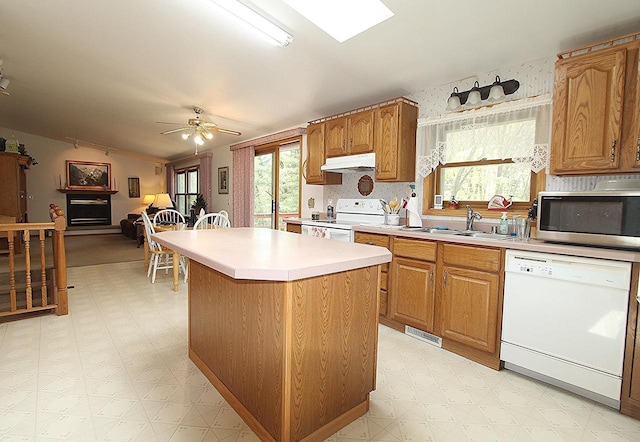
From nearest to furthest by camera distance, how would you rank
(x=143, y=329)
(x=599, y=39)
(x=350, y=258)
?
(x=350, y=258), (x=599, y=39), (x=143, y=329)

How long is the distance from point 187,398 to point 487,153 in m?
2.93

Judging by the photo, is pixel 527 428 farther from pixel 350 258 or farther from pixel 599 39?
pixel 599 39

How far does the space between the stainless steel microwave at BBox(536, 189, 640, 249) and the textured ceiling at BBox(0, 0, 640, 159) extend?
1.10 meters

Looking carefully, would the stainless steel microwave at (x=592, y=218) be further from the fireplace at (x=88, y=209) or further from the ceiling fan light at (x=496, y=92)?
the fireplace at (x=88, y=209)

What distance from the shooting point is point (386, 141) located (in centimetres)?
312

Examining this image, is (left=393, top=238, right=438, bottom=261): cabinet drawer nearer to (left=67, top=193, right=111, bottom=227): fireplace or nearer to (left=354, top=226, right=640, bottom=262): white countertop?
(left=354, top=226, right=640, bottom=262): white countertop

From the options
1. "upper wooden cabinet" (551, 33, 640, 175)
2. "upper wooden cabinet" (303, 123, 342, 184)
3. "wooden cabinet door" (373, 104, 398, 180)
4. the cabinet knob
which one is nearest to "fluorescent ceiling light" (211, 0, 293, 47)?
"wooden cabinet door" (373, 104, 398, 180)

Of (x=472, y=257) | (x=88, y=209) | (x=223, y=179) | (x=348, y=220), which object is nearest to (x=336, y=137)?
(x=348, y=220)

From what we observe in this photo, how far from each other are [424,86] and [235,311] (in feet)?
8.96

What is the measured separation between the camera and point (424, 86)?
306cm

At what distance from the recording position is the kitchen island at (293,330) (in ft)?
4.31

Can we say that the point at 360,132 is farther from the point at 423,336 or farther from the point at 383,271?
the point at 423,336

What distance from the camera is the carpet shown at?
4.28m

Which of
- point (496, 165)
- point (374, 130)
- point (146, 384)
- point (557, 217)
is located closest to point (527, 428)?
point (557, 217)
